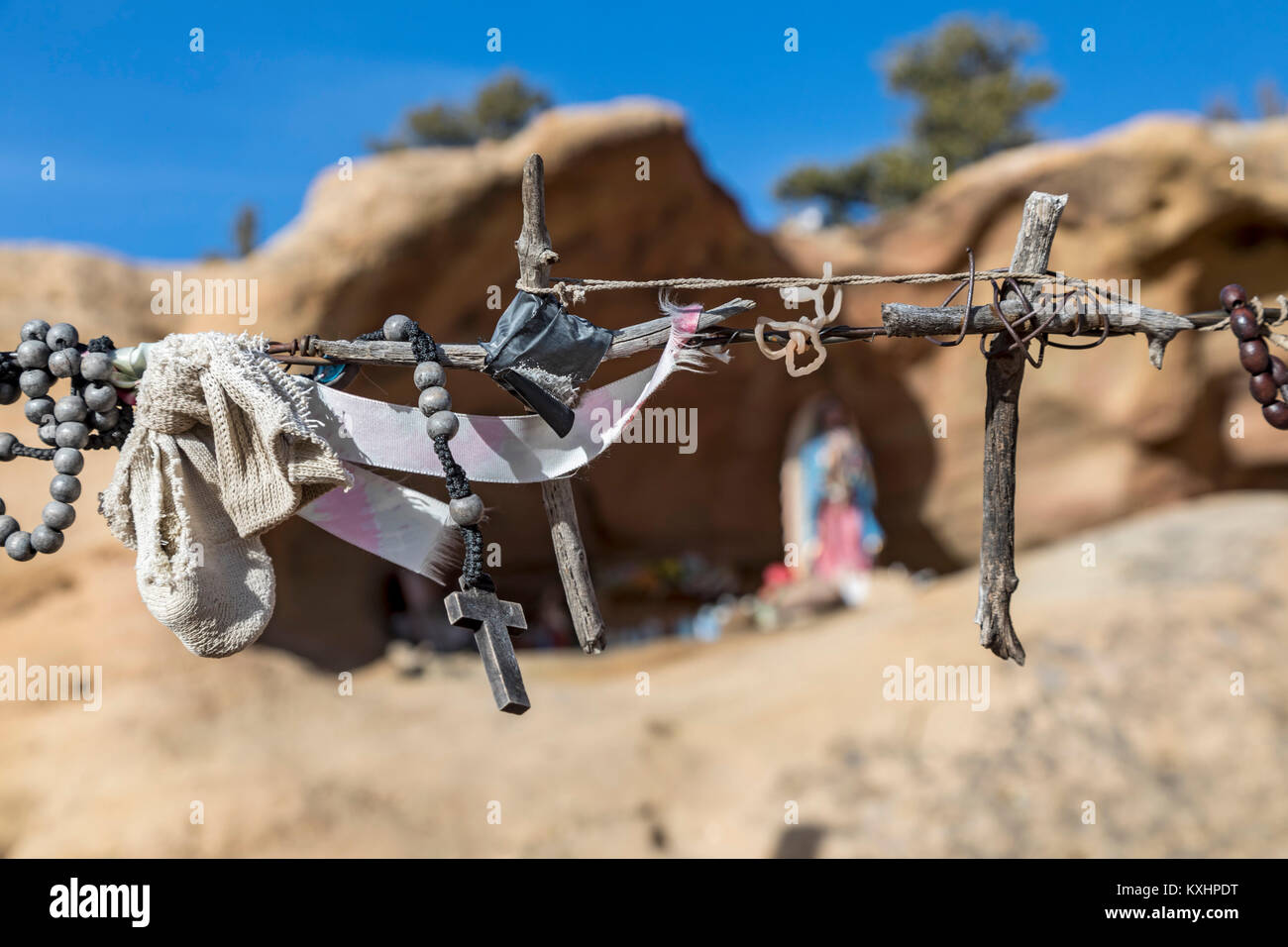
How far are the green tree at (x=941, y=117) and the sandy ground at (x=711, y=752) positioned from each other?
13.9 m

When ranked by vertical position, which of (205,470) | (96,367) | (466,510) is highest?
(96,367)

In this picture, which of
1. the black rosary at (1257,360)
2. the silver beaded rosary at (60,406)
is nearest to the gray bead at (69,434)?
the silver beaded rosary at (60,406)

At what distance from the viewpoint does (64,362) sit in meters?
2.14

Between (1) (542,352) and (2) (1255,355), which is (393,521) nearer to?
(1) (542,352)

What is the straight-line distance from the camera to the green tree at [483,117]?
21.8 m

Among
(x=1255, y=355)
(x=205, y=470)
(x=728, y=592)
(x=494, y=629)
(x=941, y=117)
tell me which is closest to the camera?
(x=494, y=629)

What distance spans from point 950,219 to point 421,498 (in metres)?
8.92

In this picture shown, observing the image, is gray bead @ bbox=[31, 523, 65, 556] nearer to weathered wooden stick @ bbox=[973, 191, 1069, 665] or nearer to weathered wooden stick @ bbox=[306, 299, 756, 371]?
weathered wooden stick @ bbox=[306, 299, 756, 371]

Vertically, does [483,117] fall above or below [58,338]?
above

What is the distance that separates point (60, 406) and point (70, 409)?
22mm

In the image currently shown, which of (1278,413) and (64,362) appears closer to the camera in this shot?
(64,362)

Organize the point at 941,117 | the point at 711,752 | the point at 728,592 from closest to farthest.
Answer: the point at 711,752, the point at 728,592, the point at 941,117

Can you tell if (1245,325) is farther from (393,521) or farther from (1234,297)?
(393,521)

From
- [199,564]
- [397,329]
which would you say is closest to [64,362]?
[199,564]
